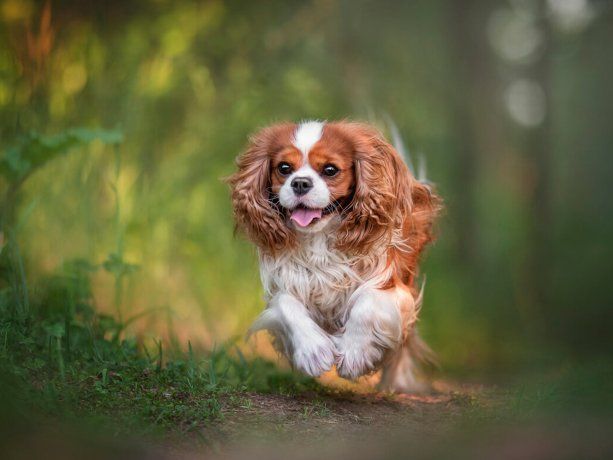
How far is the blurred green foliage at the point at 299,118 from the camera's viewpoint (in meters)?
5.90

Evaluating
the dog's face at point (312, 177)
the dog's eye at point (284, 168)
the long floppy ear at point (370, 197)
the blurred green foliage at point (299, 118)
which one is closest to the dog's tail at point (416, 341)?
the long floppy ear at point (370, 197)

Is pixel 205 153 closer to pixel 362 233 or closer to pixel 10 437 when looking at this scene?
pixel 362 233

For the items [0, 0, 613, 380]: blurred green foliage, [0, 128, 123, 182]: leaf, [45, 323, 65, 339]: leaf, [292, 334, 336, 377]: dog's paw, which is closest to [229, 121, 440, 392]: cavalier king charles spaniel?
[292, 334, 336, 377]: dog's paw

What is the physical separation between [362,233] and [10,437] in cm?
217

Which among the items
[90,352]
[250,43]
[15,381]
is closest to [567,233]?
[250,43]

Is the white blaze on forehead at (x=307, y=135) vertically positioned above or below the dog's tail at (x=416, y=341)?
above

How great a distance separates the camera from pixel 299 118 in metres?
8.38

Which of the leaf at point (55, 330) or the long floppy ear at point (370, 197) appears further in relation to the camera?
the long floppy ear at point (370, 197)

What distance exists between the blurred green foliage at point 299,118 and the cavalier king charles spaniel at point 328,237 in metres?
0.85

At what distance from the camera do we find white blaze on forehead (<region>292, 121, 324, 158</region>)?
4203mm

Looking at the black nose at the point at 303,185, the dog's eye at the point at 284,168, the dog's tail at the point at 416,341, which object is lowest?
the dog's tail at the point at 416,341

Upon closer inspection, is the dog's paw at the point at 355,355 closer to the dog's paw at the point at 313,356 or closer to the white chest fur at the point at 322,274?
the dog's paw at the point at 313,356

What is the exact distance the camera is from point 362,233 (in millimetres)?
4270

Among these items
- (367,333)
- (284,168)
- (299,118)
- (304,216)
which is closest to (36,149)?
(284,168)
